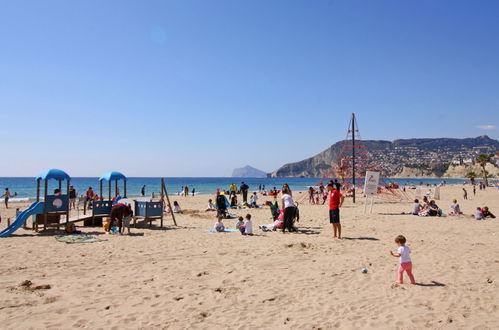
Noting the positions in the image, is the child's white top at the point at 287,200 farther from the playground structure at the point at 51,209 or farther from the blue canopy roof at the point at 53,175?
the blue canopy roof at the point at 53,175

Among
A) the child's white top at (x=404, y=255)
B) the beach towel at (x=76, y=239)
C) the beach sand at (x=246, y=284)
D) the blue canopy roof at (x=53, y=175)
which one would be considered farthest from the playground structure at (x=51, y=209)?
the child's white top at (x=404, y=255)

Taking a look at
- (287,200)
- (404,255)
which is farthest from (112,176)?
(404,255)

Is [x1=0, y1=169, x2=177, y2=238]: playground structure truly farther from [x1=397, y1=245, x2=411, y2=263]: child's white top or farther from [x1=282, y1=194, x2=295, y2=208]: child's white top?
[x1=397, y1=245, x2=411, y2=263]: child's white top

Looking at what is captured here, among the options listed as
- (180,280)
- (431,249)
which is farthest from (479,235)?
(180,280)

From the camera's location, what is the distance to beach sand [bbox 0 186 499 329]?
4703 millimetres

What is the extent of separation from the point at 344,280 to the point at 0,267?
710 cm

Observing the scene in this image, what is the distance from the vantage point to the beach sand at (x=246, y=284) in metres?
4.70

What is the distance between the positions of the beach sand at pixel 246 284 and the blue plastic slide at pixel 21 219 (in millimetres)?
694

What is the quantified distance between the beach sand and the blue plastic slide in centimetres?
69

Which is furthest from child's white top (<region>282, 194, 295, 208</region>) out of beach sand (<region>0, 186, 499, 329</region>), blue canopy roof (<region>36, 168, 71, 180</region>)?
blue canopy roof (<region>36, 168, 71, 180</region>)

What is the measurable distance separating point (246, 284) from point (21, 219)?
367 inches

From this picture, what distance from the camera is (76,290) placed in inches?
232

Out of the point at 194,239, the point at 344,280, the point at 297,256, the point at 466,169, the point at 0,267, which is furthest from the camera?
the point at 466,169

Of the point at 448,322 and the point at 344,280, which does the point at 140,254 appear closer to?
the point at 344,280
